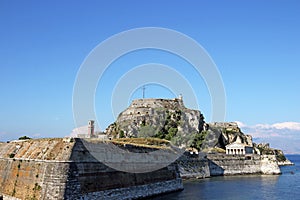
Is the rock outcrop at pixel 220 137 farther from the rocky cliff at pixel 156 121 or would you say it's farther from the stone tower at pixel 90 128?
the stone tower at pixel 90 128

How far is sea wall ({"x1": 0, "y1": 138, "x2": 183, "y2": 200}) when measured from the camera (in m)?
24.5

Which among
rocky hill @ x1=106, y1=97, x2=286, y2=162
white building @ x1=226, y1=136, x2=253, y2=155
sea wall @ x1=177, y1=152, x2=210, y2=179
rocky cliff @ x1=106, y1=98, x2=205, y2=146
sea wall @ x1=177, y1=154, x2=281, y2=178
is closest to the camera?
sea wall @ x1=177, y1=152, x2=210, y2=179

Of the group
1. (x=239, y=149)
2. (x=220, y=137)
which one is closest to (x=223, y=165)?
(x=239, y=149)

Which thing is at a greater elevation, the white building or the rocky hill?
the rocky hill

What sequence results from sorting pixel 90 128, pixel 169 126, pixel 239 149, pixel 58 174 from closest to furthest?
pixel 58 174, pixel 90 128, pixel 239 149, pixel 169 126

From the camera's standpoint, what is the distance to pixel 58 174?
79.9 feet

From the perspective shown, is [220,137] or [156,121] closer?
[156,121]

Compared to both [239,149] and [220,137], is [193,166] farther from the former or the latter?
[220,137]

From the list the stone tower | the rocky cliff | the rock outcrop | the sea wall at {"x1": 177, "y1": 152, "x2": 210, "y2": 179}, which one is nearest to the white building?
the rock outcrop

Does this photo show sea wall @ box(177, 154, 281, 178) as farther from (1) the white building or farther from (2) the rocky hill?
(2) the rocky hill

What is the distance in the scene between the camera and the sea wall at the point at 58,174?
2448 centimetres

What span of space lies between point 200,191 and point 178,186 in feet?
10.1

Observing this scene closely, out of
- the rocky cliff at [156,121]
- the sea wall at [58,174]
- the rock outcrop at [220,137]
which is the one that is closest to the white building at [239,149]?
the rock outcrop at [220,137]

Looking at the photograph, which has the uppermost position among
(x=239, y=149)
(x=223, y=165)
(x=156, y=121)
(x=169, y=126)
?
(x=156, y=121)
